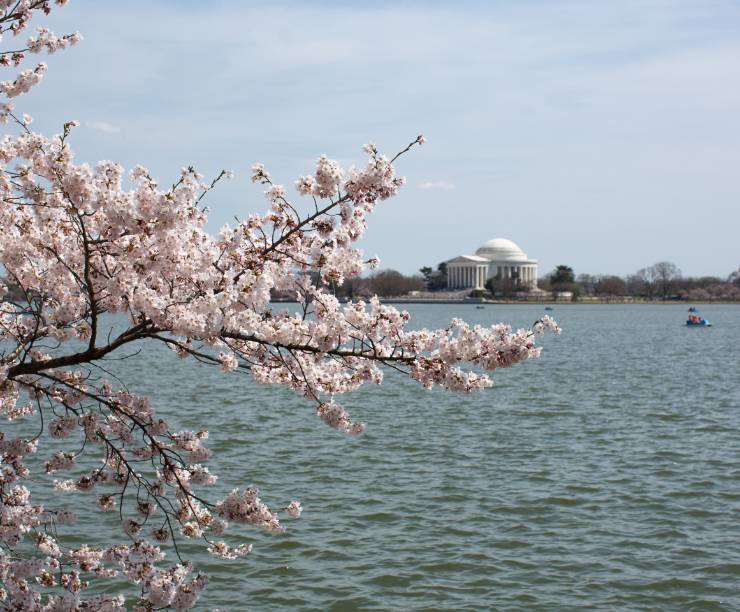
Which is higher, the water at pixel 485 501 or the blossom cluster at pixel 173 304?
the blossom cluster at pixel 173 304

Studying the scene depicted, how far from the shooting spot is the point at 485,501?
1496 centimetres

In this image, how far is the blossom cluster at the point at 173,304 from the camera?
19.3ft

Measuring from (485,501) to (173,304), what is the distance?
10.2m

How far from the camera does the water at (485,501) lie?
10820mm

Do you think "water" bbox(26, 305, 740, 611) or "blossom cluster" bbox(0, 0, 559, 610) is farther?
"water" bbox(26, 305, 740, 611)

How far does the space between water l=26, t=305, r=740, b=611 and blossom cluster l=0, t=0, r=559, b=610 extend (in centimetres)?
376

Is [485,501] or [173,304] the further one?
[485,501]

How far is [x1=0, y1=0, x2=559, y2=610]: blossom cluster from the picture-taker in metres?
5.88

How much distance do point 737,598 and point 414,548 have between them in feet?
13.5

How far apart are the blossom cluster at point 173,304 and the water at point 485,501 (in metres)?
3.76

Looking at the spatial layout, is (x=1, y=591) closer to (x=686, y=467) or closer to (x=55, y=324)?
(x=55, y=324)

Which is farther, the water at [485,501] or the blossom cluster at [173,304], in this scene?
the water at [485,501]

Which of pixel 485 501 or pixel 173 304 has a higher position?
pixel 173 304

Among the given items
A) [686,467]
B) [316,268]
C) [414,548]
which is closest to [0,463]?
[316,268]
